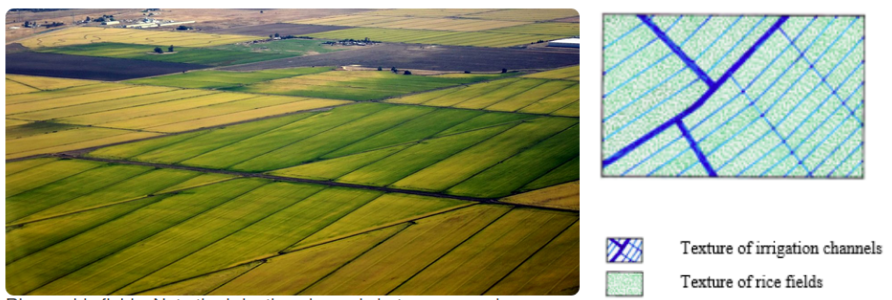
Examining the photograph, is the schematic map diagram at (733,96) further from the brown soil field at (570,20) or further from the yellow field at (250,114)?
the yellow field at (250,114)

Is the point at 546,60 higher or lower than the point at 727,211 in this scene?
higher

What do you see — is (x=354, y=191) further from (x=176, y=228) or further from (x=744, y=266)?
(x=744, y=266)

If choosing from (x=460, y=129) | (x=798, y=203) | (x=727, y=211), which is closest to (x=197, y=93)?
(x=460, y=129)

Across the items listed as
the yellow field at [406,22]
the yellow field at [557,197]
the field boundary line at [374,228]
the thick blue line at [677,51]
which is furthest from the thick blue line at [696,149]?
the field boundary line at [374,228]

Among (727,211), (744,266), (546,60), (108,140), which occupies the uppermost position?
(546,60)

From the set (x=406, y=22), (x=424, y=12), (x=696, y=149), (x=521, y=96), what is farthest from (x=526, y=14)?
(x=696, y=149)

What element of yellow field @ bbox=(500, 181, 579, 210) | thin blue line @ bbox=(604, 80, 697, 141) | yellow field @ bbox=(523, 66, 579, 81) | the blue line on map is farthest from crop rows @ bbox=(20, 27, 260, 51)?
the blue line on map
